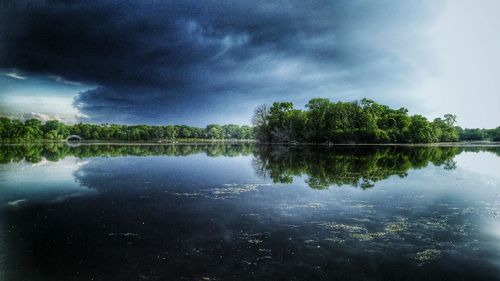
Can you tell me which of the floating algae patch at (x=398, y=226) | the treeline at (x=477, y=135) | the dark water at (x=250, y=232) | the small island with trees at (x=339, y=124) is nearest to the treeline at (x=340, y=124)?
the small island with trees at (x=339, y=124)

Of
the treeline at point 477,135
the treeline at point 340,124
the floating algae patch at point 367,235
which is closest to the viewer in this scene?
the floating algae patch at point 367,235

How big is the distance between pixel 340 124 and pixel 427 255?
285ft

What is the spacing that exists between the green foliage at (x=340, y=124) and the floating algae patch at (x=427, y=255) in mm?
84779

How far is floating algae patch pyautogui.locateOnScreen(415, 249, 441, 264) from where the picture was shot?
29.5ft

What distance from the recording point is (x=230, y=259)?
8805mm

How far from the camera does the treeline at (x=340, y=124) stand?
306ft

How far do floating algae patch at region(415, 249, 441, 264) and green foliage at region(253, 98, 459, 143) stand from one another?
84.8 meters

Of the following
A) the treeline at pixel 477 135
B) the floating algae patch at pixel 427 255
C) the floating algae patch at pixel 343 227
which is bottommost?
the floating algae patch at pixel 427 255

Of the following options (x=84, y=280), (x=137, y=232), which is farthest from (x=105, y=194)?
(x=84, y=280)

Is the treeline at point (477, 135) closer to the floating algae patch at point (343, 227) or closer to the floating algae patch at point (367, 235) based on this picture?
the floating algae patch at point (343, 227)

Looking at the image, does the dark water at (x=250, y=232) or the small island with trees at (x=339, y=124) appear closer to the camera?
the dark water at (x=250, y=232)

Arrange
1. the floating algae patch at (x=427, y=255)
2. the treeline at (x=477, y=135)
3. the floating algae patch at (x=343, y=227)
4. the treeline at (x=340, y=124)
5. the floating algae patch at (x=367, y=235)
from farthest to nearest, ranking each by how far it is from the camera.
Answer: the treeline at (x=477, y=135)
the treeline at (x=340, y=124)
the floating algae patch at (x=343, y=227)
the floating algae patch at (x=367, y=235)
the floating algae patch at (x=427, y=255)

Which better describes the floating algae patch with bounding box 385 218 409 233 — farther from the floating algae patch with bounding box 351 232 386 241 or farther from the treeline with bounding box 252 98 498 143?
the treeline with bounding box 252 98 498 143

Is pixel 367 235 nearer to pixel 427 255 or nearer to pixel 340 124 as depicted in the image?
pixel 427 255
